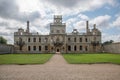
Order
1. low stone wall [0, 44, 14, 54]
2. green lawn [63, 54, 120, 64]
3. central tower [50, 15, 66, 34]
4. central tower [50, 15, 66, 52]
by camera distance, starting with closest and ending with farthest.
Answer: green lawn [63, 54, 120, 64] < low stone wall [0, 44, 14, 54] < central tower [50, 15, 66, 52] < central tower [50, 15, 66, 34]

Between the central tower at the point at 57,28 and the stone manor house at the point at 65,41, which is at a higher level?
A: the central tower at the point at 57,28

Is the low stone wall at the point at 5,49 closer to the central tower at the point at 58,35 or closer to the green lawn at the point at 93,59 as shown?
the central tower at the point at 58,35

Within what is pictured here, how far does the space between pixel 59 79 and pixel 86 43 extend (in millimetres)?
47831

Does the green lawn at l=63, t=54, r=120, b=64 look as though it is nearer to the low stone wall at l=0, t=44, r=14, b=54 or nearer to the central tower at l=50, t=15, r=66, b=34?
the low stone wall at l=0, t=44, r=14, b=54

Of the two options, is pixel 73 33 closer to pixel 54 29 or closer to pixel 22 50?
pixel 54 29

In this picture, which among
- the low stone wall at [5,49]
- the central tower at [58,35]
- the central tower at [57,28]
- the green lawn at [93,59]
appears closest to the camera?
the green lawn at [93,59]

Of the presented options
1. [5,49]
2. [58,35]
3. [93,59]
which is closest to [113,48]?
[58,35]

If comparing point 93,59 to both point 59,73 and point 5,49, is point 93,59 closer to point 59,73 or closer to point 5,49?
point 59,73

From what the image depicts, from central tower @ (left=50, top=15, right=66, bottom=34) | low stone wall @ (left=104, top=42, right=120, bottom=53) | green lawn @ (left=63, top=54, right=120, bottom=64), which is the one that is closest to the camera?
green lawn @ (left=63, top=54, right=120, bottom=64)

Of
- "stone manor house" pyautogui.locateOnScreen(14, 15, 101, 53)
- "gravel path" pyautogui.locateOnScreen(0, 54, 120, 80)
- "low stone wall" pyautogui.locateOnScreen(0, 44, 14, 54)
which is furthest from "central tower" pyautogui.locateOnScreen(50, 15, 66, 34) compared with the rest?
"gravel path" pyautogui.locateOnScreen(0, 54, 120, 80)

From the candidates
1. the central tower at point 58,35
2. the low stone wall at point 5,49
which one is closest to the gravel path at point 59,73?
the low stone wall at point 5,49

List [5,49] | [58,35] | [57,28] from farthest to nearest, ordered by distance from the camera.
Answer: [57,28] < [58,35] < [5,49]

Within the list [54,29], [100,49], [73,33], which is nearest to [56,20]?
[54,29]

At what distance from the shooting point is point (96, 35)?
55.0m
